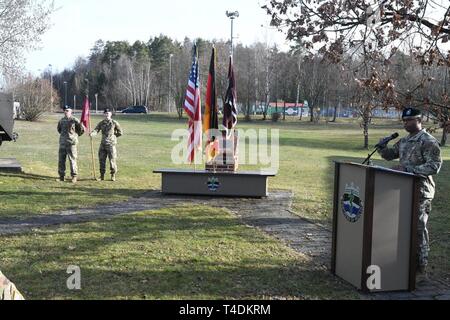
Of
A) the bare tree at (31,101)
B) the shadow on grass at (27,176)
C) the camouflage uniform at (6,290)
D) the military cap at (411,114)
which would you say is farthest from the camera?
the bare tree at (31,101)

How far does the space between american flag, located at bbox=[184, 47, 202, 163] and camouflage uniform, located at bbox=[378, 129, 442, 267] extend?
725 cm

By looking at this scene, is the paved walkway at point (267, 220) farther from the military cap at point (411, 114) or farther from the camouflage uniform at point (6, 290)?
the camouflage uniform at point (6, 290)

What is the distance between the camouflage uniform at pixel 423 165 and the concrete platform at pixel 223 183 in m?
6.06

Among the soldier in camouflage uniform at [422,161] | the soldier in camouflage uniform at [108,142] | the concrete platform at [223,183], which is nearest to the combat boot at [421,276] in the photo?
the soldier in camouflage uniform at [422,161]

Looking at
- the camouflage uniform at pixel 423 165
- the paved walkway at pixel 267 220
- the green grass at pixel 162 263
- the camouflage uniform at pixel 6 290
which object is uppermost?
the camouflage uniform at pixel 423 165

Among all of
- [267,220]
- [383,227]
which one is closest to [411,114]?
[383,227]

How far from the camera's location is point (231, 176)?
12211 millimetres

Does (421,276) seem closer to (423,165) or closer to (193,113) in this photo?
(423,165)

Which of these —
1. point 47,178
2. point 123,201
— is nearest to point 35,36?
point 47,178

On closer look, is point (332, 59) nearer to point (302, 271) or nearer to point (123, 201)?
point (302, 271)

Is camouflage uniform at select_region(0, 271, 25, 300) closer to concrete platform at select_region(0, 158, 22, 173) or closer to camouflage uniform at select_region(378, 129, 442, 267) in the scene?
camouflage uniform at select_region(378, 129, 442, 267)

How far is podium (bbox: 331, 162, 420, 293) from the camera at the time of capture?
17.9ft

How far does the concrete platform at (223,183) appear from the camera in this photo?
1216cm

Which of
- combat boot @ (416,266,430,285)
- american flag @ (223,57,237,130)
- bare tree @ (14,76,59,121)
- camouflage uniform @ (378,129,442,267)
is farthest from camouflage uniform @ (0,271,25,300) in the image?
bare tree @ (14,76,59,121)
